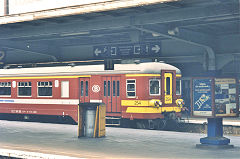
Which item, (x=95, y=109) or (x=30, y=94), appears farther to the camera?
Result: (x=30, y=94)

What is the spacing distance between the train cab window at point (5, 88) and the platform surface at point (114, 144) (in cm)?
459

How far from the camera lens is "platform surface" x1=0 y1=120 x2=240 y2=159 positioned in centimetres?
1212

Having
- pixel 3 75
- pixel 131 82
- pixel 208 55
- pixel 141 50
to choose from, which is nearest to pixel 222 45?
pixel 208 55

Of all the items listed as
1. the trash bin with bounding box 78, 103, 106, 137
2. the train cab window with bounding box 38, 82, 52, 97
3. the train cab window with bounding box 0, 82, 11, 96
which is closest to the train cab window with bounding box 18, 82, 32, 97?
the train cab window with bounding box 38, 82, 52, 97

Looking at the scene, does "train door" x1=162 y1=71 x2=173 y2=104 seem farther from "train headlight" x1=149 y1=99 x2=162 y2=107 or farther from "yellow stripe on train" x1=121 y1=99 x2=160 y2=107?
"yellow stripe on train" x1=121 y1=99 x2=160 y2=107

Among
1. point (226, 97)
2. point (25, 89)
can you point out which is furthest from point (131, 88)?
point (226, 97)

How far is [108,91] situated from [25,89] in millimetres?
4867

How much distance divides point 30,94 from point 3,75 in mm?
2271

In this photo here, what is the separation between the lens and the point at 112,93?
65.4 feet

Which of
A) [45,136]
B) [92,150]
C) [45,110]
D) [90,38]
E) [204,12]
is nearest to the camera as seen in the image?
[92,150]

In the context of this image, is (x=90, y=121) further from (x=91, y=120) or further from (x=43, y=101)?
(x=43, y=101)

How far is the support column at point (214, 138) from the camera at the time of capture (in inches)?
523

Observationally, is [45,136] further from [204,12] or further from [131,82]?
[204,12]

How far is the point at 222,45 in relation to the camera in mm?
22422
